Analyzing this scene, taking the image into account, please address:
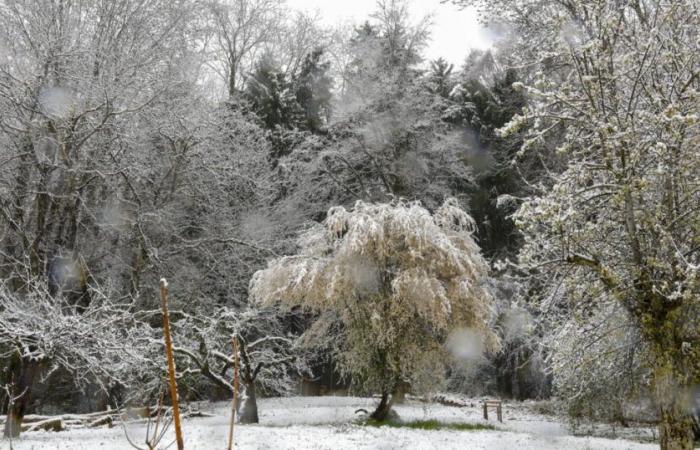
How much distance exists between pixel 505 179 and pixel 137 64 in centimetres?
1535

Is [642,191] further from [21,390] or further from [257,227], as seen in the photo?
[257,227]

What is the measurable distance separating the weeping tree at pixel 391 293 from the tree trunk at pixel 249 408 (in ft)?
7.41

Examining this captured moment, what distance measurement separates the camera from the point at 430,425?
14.5m

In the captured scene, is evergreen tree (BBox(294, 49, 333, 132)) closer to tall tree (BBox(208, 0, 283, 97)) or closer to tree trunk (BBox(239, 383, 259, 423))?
tall tree (BBox(208, 0, 283, 97))

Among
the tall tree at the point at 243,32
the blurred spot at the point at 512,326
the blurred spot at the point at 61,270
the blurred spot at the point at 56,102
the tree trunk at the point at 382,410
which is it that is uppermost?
the tall tree at the point at 243,32

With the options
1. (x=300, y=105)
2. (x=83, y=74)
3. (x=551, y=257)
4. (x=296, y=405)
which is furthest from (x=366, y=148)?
(x=551, y=257)

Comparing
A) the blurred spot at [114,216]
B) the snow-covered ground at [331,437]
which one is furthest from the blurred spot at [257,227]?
the snow-covered ground at [331,437]

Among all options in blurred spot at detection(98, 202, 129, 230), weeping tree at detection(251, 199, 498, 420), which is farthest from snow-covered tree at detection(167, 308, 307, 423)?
blurred spot at detection(98, 202, 129, 230)

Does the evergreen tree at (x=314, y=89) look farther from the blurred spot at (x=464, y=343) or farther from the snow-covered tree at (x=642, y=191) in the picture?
the snow-covered tree at (x=642, y=191)

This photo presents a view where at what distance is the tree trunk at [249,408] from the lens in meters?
15.0

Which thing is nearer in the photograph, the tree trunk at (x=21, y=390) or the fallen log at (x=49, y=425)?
the tree trunk at (x=21, y=390)

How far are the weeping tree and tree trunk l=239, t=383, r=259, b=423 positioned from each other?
2259 mm

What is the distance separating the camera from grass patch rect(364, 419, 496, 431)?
14281 millimetres

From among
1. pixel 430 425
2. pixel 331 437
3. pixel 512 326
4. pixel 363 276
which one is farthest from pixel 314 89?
pixel 331 437
